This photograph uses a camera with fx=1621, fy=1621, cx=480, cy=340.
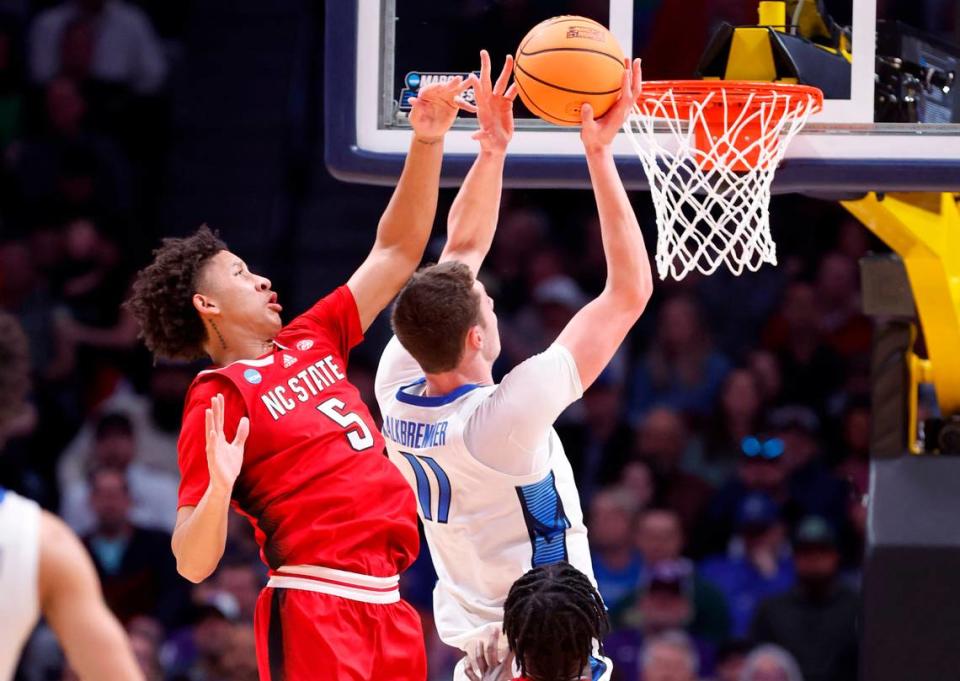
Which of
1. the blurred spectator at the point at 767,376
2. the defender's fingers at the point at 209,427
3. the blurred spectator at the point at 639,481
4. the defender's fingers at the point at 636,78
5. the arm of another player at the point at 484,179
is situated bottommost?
the blurred spectator at the point at 639,481

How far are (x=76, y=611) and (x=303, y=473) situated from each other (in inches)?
47.6

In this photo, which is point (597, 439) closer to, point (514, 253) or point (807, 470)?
point (807, 470)

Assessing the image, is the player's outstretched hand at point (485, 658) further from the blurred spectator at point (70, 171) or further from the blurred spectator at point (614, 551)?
the blurred spectator at point (70, 171)

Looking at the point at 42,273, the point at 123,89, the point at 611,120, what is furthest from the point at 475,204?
the point at 123,89

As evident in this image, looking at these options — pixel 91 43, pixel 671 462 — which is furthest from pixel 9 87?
pixel 671 462

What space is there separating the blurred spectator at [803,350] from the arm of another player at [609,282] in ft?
14.3

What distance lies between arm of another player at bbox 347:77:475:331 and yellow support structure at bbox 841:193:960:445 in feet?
4.75

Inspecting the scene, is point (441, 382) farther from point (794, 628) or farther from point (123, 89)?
point (123, 89)

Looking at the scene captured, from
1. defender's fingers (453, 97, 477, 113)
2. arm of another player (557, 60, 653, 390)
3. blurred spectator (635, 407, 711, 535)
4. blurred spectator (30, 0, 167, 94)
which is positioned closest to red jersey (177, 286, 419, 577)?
arm of another player (557, 60, 653, 390)

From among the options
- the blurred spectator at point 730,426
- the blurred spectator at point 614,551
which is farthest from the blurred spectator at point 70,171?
the blurred spectator at point 730,426

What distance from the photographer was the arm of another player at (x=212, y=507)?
367 centimetres

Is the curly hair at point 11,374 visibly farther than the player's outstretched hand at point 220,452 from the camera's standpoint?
No

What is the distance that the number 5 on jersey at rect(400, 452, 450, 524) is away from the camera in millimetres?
4035

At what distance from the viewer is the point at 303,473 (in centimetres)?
390
